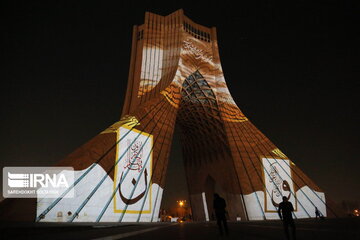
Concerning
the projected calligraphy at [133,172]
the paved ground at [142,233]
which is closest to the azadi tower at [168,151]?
the projected calligraphy at [133,172]

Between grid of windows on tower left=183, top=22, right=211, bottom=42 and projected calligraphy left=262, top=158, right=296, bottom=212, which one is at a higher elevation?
grid of windows on tower left=183, top=22, right=211, bottom=42

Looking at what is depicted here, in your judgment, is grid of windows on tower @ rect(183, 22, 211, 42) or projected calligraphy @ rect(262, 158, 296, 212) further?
grid of windows on tower @ rect(183, 22, 211, 42)

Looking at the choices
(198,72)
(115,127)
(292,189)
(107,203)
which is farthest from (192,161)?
(107,203)

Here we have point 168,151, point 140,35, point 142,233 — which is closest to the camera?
point 142,233

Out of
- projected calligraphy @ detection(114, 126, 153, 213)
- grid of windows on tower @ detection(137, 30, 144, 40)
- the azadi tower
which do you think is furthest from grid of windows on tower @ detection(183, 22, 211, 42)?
projected calligraphy @ detection(114, 126, 153, 213)

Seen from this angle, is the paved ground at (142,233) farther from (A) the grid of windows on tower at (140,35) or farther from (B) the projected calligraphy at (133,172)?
(A) the grid of windows on tower at (140,35)

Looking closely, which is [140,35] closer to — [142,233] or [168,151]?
[168,151]

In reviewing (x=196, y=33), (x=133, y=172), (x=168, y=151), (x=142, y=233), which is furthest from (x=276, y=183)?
(x=196, y=33)

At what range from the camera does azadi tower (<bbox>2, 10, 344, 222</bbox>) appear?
11188 millimetres

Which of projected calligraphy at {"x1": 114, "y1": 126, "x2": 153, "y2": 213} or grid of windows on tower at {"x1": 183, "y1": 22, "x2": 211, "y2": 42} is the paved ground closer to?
projected calligraphy at {"x1": 114, "y1": 126, "x2": 153, "y2": 213}

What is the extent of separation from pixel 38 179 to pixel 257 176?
1213 centimetres

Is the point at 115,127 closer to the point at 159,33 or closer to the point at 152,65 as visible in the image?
the point at 152,65

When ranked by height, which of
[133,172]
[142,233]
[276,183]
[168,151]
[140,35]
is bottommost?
[142,233]

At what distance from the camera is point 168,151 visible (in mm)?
15375
